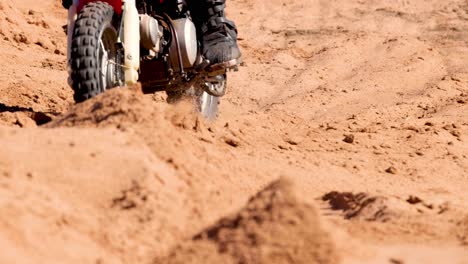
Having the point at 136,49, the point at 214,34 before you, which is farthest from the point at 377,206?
the point at 214,34

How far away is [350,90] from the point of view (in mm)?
9938

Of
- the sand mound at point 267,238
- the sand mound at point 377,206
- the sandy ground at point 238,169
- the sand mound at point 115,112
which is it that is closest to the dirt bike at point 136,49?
the sandy ground at point 238,169

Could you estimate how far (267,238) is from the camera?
3.08 m

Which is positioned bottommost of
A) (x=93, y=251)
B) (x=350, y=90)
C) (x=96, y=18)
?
(x=350, y=90)

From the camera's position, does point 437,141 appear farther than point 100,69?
Yes

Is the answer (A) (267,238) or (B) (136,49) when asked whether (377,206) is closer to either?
(A) (267,238)

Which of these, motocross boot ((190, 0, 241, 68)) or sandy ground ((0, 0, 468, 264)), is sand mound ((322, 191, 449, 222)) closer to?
sandy ground ((0, 0, 468, 264))

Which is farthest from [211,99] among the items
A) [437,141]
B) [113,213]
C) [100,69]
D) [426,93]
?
[113,213]

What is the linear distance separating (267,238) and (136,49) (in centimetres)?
276

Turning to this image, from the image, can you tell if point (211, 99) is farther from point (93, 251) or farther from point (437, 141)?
point (93, 251)

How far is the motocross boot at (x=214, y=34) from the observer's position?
6.56m

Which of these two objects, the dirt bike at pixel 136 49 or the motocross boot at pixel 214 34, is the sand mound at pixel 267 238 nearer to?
the dirt bike at pixel 136 49

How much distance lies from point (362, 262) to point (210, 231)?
1.78 ft

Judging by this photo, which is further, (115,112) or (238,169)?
(238,169)
